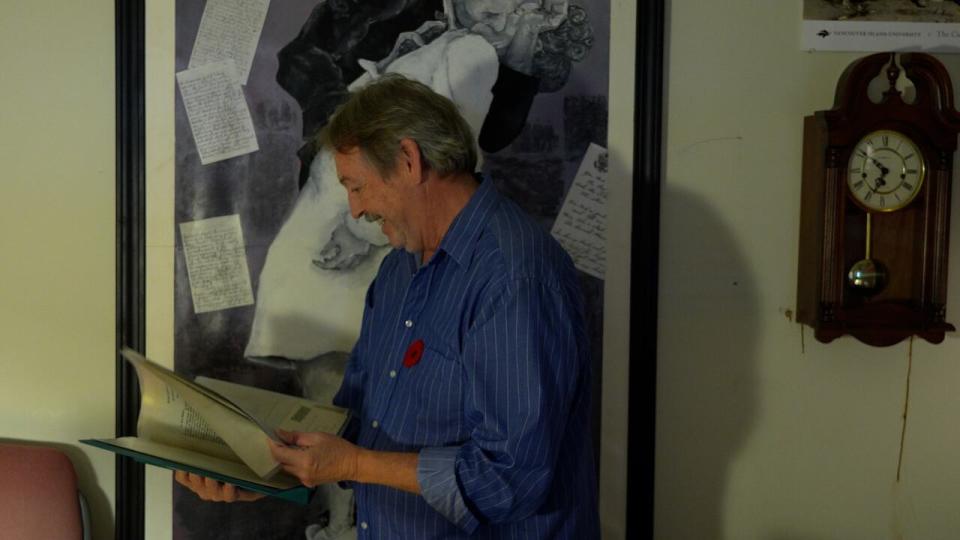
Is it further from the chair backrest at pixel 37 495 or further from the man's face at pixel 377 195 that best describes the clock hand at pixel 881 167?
the chair backrest at pixel 37 495

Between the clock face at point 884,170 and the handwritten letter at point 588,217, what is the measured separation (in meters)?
0.46

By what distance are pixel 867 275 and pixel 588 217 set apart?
0.53 m

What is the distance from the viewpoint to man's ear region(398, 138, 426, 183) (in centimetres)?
129

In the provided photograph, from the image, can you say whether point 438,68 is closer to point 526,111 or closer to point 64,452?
point 526,111

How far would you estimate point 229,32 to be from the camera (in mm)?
1765

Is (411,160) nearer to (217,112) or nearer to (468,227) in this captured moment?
(468,227)

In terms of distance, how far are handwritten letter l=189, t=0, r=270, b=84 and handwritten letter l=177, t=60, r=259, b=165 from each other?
2 centimetres

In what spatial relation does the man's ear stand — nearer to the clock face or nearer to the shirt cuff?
the shirt cuff

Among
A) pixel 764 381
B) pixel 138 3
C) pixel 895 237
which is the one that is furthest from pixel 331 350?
pixel 895 237

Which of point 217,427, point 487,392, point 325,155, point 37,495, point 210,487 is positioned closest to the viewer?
point 487,392

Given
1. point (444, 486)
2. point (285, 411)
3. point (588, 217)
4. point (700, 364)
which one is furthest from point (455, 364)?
point (700, 364)

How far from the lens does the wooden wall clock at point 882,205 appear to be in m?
1.75

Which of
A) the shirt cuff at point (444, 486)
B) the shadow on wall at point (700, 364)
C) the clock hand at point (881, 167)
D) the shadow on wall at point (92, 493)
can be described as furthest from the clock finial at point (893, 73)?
the shadow on wall at point (92, 493)

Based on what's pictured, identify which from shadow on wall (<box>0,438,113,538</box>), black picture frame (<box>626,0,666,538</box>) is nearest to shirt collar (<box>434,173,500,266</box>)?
black picture frame (<box>626,0,666,538</box>)
